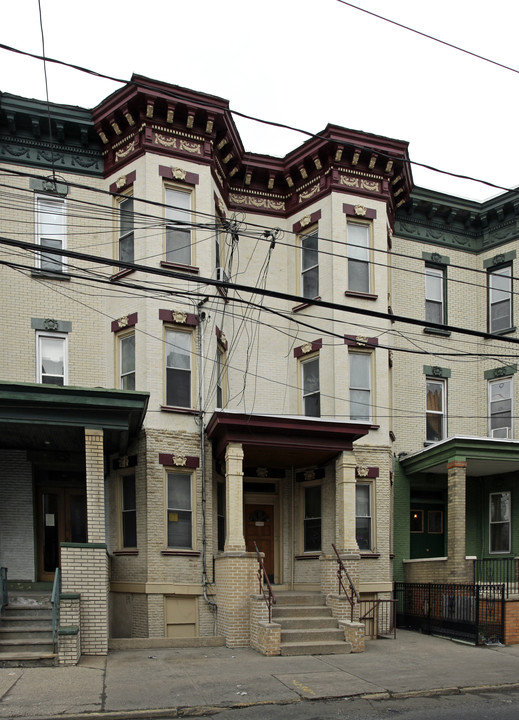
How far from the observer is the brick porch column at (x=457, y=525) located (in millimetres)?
17375

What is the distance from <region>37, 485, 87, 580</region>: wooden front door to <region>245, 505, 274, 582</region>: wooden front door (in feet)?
12.9

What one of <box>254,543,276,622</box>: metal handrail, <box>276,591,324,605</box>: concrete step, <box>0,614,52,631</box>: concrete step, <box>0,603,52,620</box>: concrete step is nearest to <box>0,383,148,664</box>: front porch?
<box>0,614,52,631</box>: concrete step

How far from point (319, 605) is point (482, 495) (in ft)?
25.1

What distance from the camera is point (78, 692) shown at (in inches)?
402

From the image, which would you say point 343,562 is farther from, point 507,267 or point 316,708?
point 507,267

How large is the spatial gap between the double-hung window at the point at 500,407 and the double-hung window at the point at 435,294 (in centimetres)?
245

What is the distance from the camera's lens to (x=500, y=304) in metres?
22.1

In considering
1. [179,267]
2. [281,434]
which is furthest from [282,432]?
[179,267]

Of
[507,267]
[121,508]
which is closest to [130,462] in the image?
[121,508]

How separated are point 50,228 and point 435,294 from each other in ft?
36.3

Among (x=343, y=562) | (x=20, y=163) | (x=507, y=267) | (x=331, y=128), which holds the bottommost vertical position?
(x=343, y=562)

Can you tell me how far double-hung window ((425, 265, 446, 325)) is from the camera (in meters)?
21.9

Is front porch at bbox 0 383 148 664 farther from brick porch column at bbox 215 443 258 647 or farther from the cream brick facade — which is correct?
brick porch column at bbox 215 443 258 647

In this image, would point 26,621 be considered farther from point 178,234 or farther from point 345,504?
point 178,234
